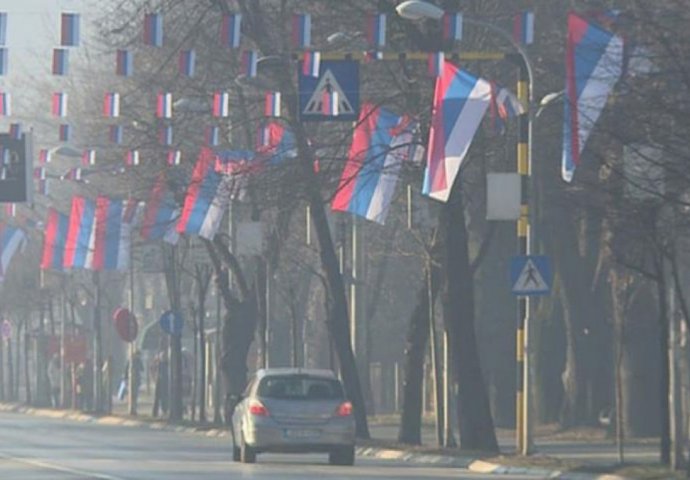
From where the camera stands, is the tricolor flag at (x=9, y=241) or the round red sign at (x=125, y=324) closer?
the round red sign at (x=125, y=324)

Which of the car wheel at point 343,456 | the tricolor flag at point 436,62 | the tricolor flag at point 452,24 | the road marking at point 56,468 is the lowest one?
the road marking at point 56,468

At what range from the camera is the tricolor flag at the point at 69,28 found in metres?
35.6

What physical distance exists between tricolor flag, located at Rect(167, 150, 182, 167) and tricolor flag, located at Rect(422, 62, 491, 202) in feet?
49.9

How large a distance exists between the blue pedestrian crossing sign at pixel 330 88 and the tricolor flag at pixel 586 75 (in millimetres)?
5086

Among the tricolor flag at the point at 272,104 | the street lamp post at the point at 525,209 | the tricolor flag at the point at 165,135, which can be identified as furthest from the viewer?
→ the tricolor flag at the point at 165,135

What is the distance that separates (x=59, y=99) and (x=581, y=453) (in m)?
13.1

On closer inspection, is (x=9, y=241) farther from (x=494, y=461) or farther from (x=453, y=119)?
(x=453, y=119)

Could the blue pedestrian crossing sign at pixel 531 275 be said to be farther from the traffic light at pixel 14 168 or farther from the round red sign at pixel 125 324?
the round red sign at pixel 125 324

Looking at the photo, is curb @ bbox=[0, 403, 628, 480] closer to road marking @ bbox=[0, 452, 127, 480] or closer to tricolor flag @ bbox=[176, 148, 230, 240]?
tricolor flag @ bbox=[176, 148, 230, 240]

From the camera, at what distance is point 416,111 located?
38969 mm

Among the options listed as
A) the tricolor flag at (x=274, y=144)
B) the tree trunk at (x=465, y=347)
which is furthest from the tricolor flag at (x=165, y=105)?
the tree trunk at (x=465, y=347)

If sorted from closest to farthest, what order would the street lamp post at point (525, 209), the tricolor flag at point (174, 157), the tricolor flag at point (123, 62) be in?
1. the street lamp post at point (525, 209)
2. the tricolor flag at point (123, 62)
3. the tricolor flag at point (174, 157)

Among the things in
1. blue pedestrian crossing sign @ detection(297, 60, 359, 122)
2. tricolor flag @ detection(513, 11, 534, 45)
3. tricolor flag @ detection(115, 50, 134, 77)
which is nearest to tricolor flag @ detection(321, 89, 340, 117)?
blue pedestrian crossing sign @ detection(297, 60, 359, 122)

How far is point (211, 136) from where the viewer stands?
149 feet
